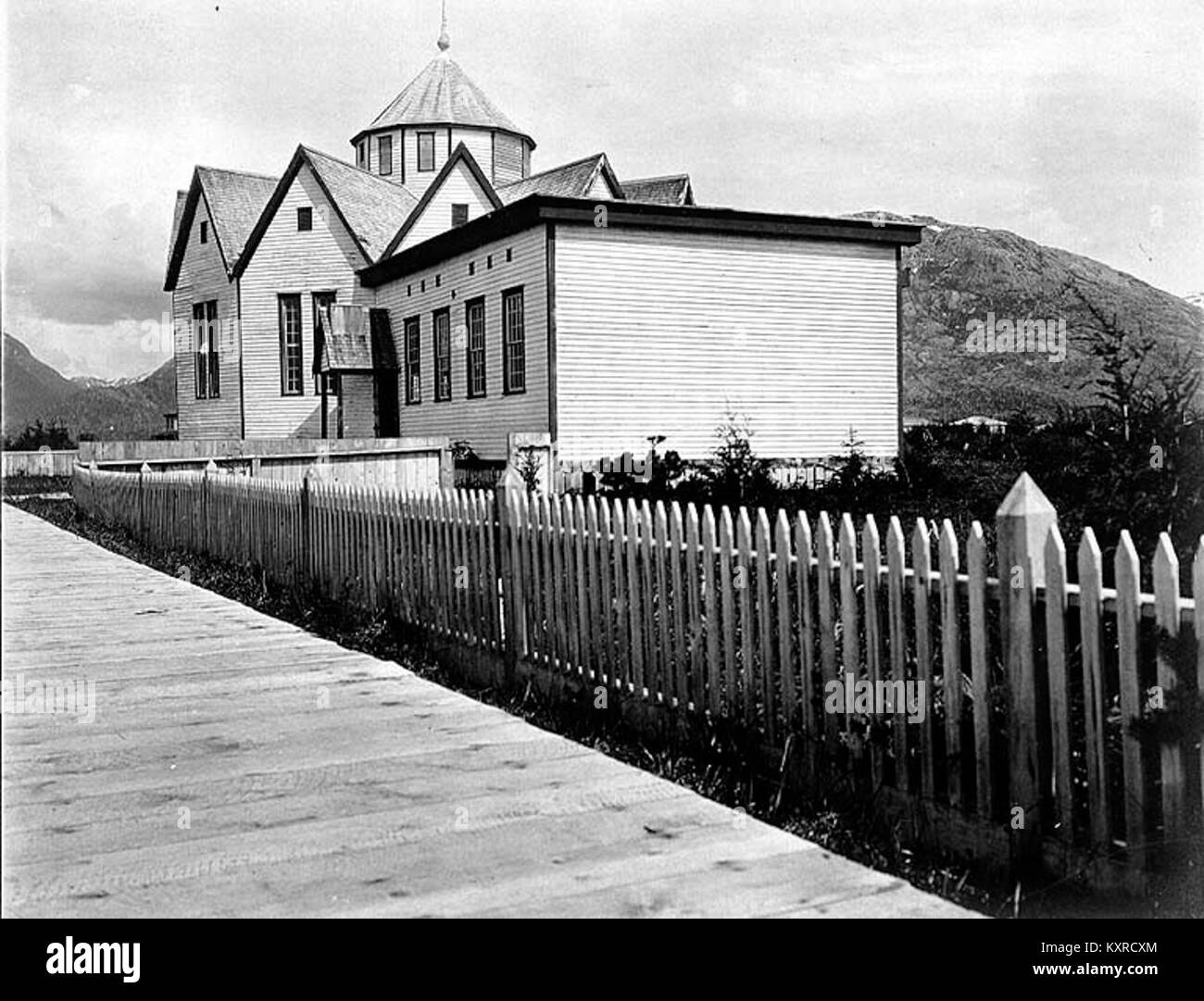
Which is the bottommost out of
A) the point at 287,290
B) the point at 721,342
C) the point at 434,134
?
the point at 721,342

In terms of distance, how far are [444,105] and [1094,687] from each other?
44935mm

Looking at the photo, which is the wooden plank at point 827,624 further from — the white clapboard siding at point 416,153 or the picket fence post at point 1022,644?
the white clapboard siding at point 416,153

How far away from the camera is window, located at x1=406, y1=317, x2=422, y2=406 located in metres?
30.1

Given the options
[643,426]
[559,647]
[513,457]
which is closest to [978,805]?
[559,647]

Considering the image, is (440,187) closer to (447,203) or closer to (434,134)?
(447,203)

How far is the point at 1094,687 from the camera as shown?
4.03 meters

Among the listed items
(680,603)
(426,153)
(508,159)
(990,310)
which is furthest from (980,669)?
(990,310)

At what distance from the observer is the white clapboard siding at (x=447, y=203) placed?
118 feet

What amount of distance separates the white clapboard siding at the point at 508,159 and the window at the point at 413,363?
16.8 m

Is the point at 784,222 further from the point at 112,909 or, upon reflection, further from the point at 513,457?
the point at 112,909

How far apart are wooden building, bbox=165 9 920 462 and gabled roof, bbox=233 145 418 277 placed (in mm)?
108

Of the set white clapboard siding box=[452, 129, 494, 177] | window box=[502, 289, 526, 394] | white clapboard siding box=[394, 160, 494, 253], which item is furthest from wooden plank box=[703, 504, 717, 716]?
white clapboard siding box=[452, 129, 494, 177]

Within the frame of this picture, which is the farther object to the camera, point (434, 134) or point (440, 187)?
point (434, 134)

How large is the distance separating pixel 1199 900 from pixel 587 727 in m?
3.54
